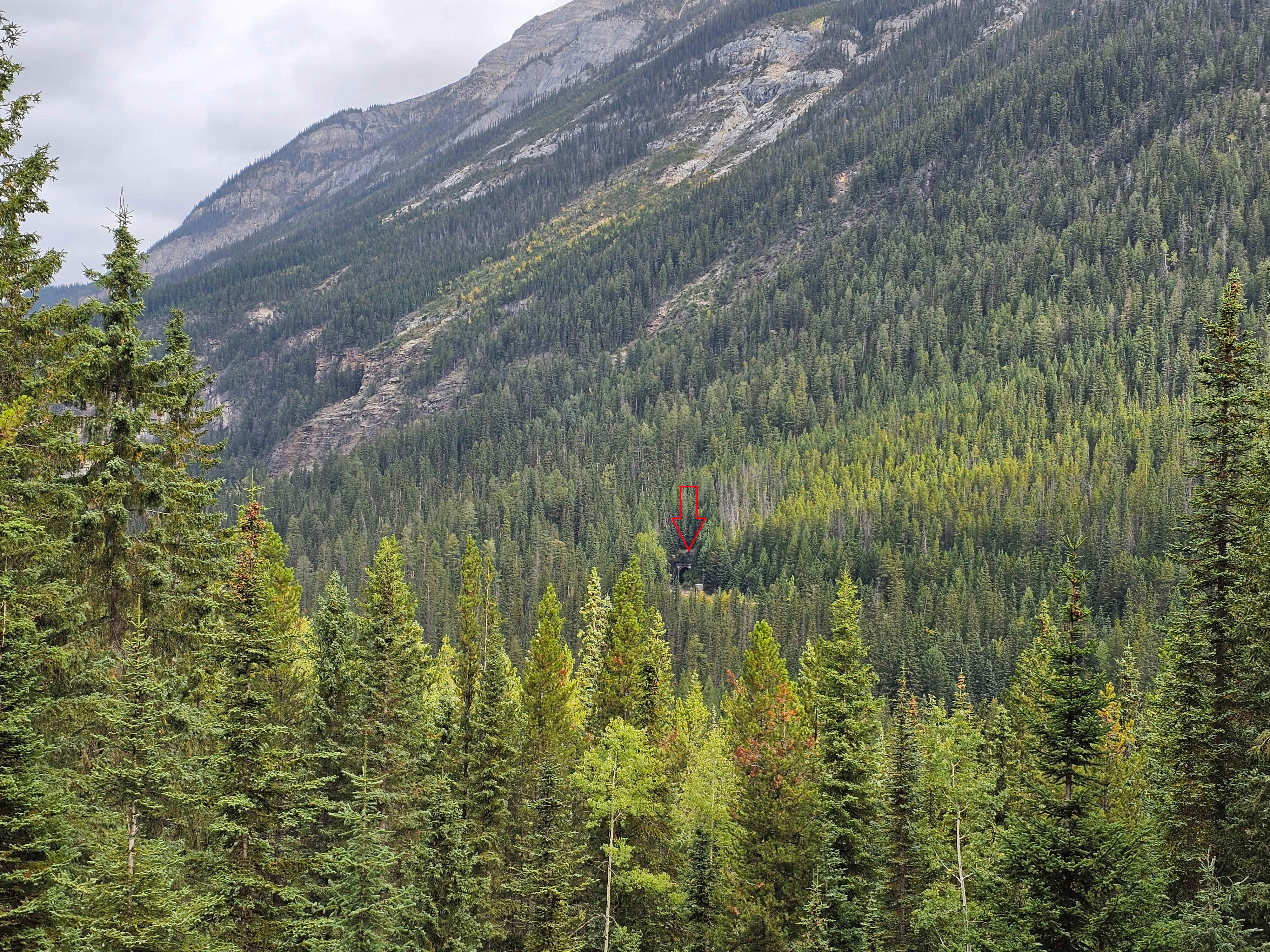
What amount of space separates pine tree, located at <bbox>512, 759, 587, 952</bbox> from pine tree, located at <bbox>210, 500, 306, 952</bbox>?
861 cm

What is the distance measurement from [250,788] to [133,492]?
800 centimetres

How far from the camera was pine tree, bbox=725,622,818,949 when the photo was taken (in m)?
28.9

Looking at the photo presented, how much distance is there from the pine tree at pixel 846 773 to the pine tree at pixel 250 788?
15.9 meters

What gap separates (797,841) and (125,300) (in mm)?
25331

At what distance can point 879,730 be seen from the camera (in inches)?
1268

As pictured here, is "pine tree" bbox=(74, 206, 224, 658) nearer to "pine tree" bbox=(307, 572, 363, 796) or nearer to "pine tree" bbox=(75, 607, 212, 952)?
"pine tree" bbox=(75, 607, 212, 952)

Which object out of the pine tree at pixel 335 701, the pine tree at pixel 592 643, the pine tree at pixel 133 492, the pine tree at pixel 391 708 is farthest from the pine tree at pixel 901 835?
the pine tree at pixel 133 492

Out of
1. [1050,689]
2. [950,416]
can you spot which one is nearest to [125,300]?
[1050,689]

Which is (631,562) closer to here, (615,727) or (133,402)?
(615,727)

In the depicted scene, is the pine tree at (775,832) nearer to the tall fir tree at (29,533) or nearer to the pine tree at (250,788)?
the pine tree at (250,788)

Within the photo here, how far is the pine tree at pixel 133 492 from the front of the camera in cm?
2009

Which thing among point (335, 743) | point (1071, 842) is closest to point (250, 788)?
point (335, 743)

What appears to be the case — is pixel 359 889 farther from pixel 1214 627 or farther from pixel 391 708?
pixel 1214 627

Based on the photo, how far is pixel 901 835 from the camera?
29312 mm
